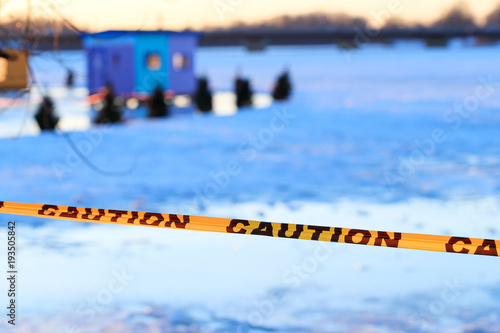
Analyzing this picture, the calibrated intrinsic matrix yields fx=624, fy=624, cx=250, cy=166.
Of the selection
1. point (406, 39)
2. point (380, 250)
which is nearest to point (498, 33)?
point (406, 39)

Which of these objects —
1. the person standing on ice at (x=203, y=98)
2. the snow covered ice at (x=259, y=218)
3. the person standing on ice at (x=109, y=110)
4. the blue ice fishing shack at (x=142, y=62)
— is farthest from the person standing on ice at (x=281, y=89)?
the person standing on ice at (x=109, y=110)

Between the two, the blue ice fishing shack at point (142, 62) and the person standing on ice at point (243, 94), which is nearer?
the person standing on ice at point (243, 94)

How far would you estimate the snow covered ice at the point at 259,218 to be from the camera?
441cm

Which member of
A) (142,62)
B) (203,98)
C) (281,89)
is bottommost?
(203,98)

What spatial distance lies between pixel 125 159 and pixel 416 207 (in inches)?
267

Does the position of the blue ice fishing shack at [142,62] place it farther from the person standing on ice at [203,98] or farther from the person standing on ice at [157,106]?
the person standing on ice at [157,106]

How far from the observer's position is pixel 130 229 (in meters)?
6.88

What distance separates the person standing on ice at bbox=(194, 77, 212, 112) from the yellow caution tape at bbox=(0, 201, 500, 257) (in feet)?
65.1

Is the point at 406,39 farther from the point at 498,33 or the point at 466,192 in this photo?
the point at 466,192

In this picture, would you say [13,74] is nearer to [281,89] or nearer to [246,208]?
[246,208]

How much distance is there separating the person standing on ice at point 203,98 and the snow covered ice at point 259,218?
4.47 m

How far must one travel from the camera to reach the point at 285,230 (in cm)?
296

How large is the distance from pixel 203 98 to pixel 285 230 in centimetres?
2055

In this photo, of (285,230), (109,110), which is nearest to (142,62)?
(109,110)
